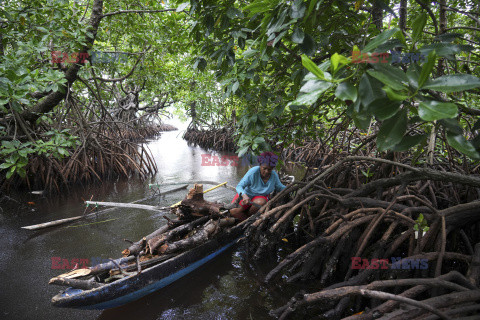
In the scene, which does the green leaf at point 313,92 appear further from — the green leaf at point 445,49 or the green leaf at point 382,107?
the green leaf at point 445,49

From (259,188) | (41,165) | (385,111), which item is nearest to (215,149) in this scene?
(41,165)

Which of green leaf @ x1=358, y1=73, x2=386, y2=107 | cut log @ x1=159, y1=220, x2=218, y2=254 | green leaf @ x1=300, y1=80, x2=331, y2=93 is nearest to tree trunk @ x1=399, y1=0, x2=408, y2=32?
green leaf @ x1=358, y1=73, x2=386, y2=107

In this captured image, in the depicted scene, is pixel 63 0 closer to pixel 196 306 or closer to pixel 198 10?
pixel 198 10

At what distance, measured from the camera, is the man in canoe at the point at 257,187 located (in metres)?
3.55

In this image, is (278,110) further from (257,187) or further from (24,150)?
(24,150)

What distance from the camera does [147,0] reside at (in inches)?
214

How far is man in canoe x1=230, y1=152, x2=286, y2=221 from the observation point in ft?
11.7

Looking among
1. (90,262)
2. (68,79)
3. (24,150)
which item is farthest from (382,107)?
(68,79)

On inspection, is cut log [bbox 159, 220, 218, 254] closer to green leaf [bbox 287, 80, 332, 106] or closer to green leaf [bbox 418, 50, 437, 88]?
green leaf [bbox 287, 80, 332, 106]

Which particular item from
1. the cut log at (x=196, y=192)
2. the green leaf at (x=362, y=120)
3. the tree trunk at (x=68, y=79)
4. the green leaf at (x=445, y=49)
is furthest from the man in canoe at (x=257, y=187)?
the tree trunk at (x=68, y=79)

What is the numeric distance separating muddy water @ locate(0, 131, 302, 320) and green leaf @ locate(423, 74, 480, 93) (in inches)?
89.8

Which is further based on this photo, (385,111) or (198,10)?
(198,10)

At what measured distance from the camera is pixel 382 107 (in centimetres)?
93

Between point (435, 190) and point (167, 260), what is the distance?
3.01m
